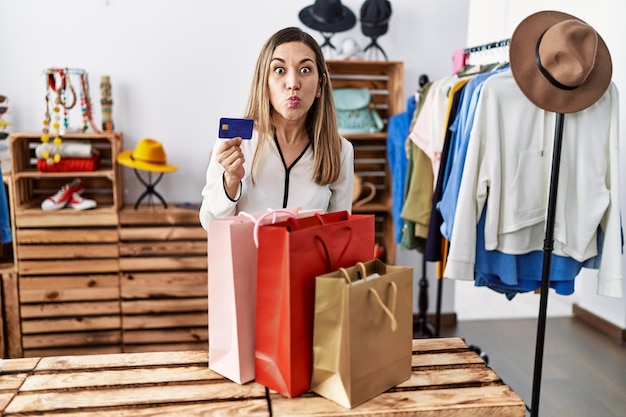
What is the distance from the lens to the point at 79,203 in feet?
10.4

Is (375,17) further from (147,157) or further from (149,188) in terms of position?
(149,188)

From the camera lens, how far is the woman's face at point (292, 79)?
4.94 ft

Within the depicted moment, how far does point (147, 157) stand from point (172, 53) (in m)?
0.68

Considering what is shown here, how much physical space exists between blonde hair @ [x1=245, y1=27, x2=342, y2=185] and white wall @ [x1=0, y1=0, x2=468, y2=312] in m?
1.90

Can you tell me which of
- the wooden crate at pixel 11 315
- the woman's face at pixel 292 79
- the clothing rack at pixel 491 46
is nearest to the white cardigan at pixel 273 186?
the woman's face at pixel 292 79

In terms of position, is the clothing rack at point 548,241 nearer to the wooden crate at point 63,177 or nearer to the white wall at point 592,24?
the white wall at point 592,24

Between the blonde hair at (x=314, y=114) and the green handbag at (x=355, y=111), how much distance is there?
1641 millimetres

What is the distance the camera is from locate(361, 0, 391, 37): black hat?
10.9ft

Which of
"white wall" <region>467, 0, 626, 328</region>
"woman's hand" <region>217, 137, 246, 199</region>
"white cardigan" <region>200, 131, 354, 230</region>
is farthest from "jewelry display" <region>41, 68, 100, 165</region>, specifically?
"white wall" <region>467, 0, 626, 328</region>

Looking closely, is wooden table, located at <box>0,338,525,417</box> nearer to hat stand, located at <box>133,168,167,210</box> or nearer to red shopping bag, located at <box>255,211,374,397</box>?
red shopping bag, located at <box>255,211,374,397</box>

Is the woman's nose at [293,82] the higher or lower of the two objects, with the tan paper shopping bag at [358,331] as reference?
higher

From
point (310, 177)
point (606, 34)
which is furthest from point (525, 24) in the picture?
point (606, 34)

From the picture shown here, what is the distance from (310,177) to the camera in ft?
5.45

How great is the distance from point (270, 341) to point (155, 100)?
260 cm
